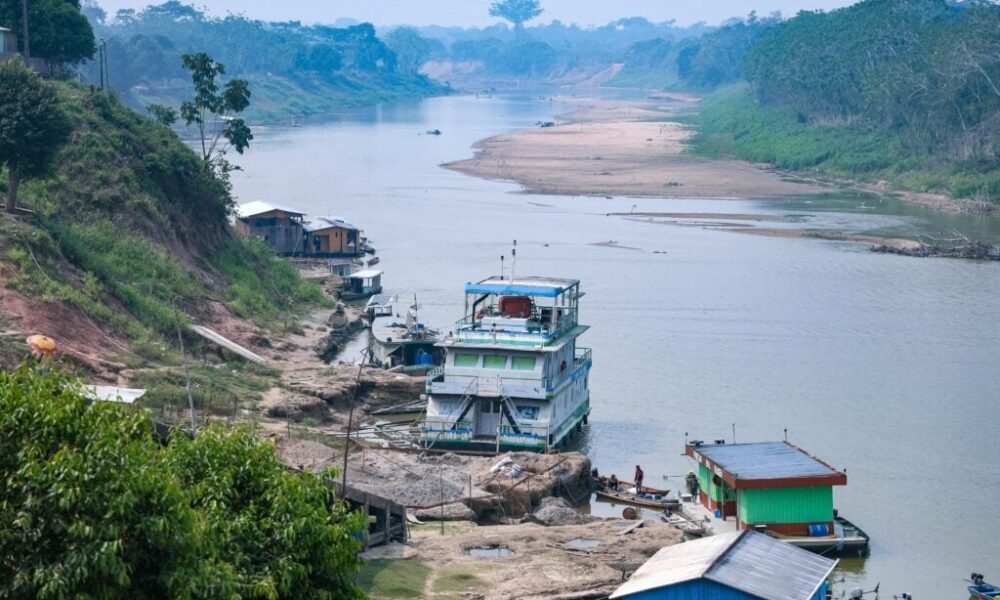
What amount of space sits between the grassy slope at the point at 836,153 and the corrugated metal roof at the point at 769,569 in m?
68.1

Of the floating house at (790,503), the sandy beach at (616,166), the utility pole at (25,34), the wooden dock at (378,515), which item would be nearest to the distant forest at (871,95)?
the sandy beach at (616,166)

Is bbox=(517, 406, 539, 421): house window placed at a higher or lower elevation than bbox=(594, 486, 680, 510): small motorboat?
higher

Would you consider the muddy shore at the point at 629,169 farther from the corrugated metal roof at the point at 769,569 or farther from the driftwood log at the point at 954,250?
the corrugated metal roof at the point at 769,569

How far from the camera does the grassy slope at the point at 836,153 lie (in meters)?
92.0

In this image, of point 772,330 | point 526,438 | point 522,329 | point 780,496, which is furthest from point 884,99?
point 780,496

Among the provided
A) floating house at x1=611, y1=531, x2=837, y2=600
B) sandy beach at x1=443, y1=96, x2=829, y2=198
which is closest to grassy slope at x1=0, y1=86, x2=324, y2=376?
floating house at x1=611, y1=531, x2=837, y2=600

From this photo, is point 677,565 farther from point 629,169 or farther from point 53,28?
point 629,169

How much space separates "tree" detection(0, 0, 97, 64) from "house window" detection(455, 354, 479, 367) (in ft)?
102

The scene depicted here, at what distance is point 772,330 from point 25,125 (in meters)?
25.6

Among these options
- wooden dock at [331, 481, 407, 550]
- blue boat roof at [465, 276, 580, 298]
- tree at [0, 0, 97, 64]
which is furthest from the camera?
tree at [0, 0, 97, 64]

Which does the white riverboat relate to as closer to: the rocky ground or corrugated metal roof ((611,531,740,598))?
the rocky ground

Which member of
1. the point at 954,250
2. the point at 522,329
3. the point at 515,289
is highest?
the point at 515,289

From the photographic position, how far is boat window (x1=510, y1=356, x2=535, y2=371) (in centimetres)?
3400

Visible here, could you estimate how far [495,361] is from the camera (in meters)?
34.1
